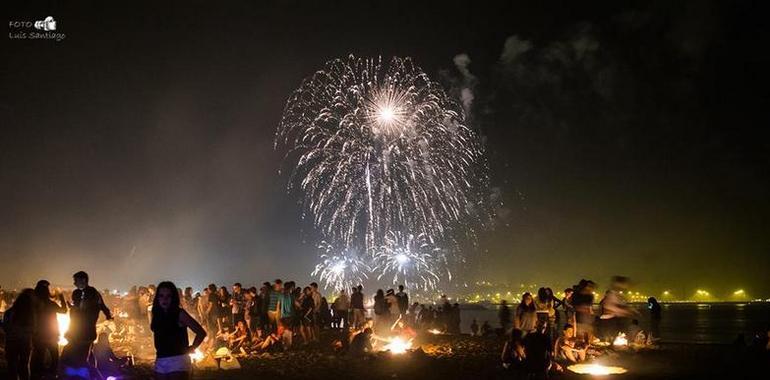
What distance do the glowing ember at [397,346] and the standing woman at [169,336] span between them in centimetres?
1070

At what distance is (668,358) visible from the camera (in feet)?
54.8

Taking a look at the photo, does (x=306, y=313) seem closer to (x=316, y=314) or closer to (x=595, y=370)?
(x=316, y=314)

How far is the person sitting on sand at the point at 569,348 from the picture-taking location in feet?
50.5

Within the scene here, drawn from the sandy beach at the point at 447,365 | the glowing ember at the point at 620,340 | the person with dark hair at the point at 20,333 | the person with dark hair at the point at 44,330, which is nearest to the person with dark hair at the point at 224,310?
the sandy beach at the point at 447,365

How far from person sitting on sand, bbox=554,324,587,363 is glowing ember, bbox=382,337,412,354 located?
4.34 m

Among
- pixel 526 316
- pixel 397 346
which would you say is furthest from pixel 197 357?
pixel 526 316

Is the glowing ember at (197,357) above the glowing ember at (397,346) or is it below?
above

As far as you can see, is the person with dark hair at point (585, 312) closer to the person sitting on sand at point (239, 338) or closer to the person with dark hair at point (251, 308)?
the person sitting on sand at point (239, 338)

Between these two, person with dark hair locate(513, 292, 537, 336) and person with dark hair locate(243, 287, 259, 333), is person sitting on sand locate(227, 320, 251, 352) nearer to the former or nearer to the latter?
person with dark hair locate(243, 287, 259, 333)

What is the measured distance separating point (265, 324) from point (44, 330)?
9147mm

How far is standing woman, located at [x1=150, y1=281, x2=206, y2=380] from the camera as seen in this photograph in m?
6.84

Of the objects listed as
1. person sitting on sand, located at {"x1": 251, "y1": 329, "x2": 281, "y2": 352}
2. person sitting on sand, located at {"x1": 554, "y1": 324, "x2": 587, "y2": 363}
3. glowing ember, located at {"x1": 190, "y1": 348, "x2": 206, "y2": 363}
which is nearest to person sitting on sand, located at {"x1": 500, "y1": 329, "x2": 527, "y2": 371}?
person sitting on sand, located at {"x1": 554, "y1": 324, "x2": 587, "y2": 363}

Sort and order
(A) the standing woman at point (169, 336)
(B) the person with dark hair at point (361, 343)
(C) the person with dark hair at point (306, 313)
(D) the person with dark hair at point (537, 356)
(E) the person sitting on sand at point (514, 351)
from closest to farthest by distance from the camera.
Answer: (A) the standing woman at point (169, 336) < (D) the person with dark hair at point (537, 356) < (E) the person sitting on sand at point (514, 351) < (B) the person with dark hair at point (361, 343) < (C) the person with dark hair at point (306, 313)

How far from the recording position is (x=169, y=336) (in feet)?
22.6
